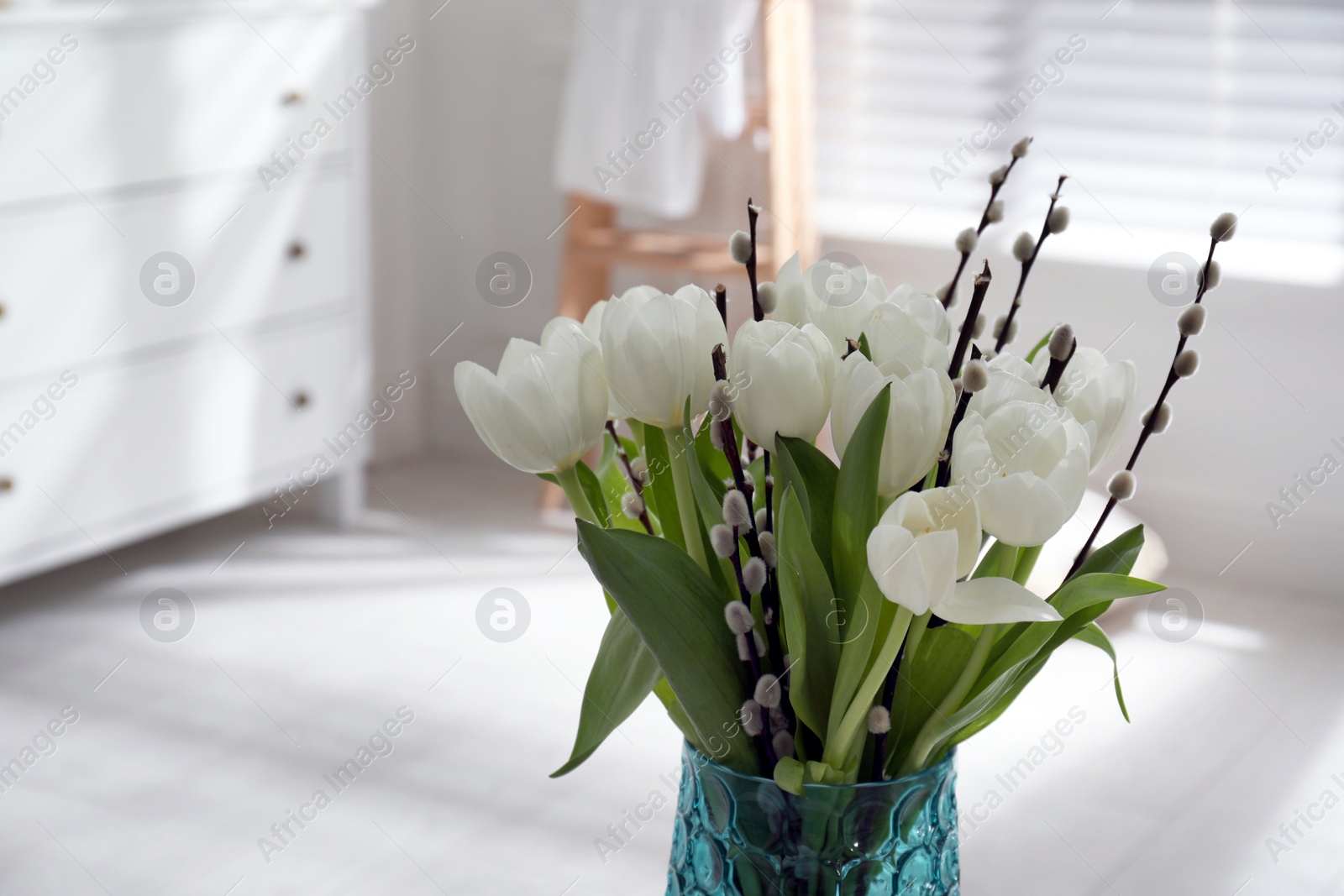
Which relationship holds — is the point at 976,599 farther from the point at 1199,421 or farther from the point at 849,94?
the point at 849,94

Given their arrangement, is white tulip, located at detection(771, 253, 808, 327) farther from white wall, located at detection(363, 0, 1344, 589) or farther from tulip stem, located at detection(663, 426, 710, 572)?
white wall, located at detection(363, 0, 1344, 589)

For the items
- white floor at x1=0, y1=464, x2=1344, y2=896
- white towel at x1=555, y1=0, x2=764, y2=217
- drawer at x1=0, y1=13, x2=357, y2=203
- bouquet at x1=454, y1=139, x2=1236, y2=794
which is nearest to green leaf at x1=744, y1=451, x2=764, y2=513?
bouquet at x1=454, y1=139, x2=1236, y2=794

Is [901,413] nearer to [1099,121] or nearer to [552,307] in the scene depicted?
[1099,121]

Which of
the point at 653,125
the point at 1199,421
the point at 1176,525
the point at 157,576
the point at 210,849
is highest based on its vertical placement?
the point at 653,125

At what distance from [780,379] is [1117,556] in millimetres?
193

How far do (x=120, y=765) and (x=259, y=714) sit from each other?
210 millimetres

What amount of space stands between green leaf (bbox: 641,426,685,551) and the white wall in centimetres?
210

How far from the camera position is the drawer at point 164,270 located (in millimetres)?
2090

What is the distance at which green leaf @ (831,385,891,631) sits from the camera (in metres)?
0.49

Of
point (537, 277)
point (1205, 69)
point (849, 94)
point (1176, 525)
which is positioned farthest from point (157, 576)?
point (1205, 69)

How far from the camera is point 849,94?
2814 millimetres

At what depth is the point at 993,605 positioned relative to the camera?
48cm

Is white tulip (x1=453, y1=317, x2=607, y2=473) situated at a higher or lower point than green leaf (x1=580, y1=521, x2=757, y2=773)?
higher

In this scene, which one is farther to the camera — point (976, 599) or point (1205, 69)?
point (1205, 69)
